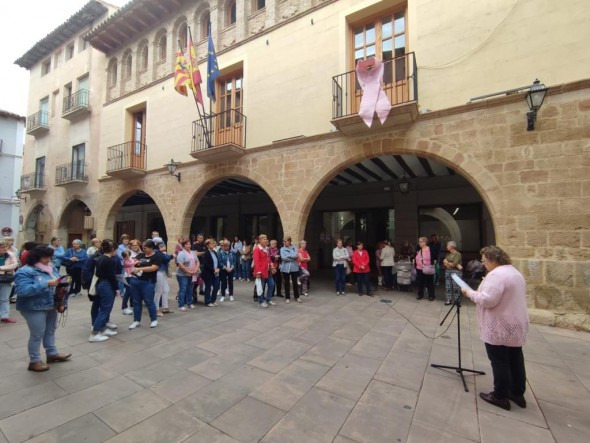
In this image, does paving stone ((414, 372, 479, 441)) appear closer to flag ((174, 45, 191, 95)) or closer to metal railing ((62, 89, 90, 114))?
flag ((174, 45, 191, 95))

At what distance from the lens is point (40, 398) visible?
2725 mm

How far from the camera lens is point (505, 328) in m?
Result: 2.63

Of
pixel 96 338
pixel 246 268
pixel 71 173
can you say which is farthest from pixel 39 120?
pixel 96 338

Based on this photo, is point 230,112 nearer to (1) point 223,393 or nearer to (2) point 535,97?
(2) point 535,97

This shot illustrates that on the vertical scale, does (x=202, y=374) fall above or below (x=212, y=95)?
below

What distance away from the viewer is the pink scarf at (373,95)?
20.6 feet

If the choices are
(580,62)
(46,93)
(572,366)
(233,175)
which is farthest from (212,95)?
(46,93)

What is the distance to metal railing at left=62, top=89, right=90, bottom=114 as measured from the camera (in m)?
14.1

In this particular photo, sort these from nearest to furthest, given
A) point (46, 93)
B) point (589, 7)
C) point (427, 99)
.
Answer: point (589, 7) < point (427, 99) < point (46, 93)

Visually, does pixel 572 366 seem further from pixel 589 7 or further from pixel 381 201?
pixel 381 201

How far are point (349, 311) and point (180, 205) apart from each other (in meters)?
7.33

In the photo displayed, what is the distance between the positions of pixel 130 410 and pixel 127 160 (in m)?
12.0

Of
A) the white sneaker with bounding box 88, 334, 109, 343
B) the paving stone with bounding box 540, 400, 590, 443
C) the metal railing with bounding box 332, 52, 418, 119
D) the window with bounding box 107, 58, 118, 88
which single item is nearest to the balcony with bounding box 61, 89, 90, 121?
the window with bounding box 107, 58, 118, 88

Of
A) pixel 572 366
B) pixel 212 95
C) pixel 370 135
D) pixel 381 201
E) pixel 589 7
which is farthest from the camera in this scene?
Result: pixel 381 201
